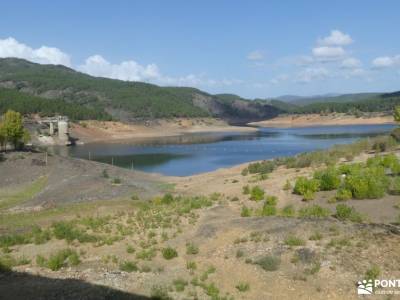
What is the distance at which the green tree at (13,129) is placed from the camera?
74.7 m

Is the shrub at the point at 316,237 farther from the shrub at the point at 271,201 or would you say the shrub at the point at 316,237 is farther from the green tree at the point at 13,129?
the green tree at the point at 13,129

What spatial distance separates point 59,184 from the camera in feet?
150

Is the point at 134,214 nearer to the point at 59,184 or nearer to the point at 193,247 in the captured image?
the point at 193,247

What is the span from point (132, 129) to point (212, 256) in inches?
5936

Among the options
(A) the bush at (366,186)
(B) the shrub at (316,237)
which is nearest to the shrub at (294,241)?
(B) the shrub at (316,237)

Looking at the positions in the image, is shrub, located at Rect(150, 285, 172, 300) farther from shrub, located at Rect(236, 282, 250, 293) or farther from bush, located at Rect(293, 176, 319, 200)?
bush, located at Rect(293, 176, 319, 200)

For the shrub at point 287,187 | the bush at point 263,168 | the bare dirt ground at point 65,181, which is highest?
the shrub at point 287,187

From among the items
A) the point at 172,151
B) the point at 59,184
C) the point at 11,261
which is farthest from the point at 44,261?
the point at 172,151

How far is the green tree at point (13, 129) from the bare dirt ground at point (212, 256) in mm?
50803

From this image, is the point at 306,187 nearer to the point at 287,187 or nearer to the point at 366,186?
the point at 287,187

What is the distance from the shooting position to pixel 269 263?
15875 mm

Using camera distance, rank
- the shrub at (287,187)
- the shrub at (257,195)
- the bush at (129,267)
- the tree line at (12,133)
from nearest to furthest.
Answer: the bush at (129,267) → the shrub at (257,195) → the shrub at (287,187) → the tree line at (12,133)

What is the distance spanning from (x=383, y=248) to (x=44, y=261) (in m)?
11.5

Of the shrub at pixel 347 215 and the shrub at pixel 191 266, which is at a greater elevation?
the shrub at pixel 347 215
